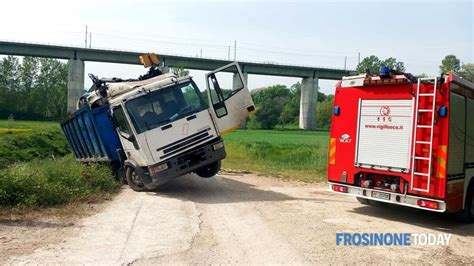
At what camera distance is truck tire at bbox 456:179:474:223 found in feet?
30.4

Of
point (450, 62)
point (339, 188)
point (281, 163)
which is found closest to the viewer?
point (339, 188)

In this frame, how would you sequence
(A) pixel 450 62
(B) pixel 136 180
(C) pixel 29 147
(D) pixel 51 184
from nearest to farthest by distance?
(D) pixel 51 184 < (B) pixel 136 180 < (C) pixel 29 147 < (A) pixel 450 62

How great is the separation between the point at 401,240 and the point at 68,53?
58.4 m

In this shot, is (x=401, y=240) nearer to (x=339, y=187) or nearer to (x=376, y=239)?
(x=376, y=239)

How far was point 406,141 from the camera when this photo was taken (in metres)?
8.77

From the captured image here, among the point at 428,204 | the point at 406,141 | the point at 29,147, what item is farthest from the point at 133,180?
the point at 29,147

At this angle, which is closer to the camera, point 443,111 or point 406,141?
point 443,111

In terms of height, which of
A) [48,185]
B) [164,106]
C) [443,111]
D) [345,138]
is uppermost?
[443,111]

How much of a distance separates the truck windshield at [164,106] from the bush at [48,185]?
187 cm

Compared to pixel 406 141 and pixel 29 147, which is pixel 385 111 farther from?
pixel 29 147

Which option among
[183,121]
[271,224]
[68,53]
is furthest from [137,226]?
[68,53]

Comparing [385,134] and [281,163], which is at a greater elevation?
[385,134]

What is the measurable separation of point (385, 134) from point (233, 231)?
376cm

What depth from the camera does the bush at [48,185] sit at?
8844mm
